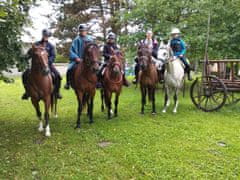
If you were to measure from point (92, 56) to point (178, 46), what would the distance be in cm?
340

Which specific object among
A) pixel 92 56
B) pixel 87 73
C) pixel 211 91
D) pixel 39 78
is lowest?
pixel 211 91

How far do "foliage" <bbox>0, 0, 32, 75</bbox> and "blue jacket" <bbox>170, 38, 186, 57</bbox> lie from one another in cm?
475

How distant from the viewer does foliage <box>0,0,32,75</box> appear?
537 centimetres

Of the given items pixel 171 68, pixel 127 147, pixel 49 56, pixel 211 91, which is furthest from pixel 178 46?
pixel 127 147

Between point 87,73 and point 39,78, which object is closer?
point 39,78

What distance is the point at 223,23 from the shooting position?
39.7 ft

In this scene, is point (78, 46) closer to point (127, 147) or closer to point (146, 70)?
point (146, 70)

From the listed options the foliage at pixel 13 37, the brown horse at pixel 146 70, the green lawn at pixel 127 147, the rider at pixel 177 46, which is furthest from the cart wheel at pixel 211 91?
the foliage at pixel 13 37

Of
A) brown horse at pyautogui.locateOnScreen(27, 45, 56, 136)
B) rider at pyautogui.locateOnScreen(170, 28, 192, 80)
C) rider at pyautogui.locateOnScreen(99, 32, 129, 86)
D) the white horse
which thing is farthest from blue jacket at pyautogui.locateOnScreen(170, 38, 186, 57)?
brown horse at pyautogui.locateOnScreen(27, 45, 56, 136)

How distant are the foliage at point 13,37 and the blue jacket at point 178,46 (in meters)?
4.75

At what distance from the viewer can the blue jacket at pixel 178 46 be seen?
877 cm

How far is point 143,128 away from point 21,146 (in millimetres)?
2980

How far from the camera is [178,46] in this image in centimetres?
880

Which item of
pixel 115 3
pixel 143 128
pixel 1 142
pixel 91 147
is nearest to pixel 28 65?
pixel 1 142
